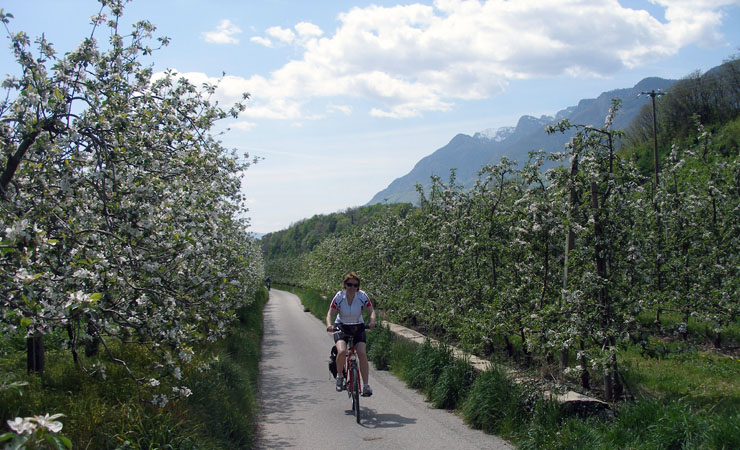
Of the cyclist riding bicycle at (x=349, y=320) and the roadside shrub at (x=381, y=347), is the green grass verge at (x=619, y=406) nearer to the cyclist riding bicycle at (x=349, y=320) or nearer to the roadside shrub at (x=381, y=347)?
the roadside shrub at (x=381, y=347)

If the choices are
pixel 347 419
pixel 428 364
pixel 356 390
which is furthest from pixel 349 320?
pixel 428 364

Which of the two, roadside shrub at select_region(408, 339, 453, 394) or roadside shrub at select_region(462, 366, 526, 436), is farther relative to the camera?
roadside shrub at select_region(408, 339, 453, 394)

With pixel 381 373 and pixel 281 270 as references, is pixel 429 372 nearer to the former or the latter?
pixel 381 373

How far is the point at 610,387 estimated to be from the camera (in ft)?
23.6

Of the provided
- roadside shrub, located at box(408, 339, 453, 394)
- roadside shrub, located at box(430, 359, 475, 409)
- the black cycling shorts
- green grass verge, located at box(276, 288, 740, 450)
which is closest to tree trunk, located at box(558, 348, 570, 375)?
green grass verge, located at box(276, 288, 740, 450)

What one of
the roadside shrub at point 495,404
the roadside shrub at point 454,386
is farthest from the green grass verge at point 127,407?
the roadside shrub at point 495,404

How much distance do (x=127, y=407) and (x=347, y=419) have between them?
12.0ft

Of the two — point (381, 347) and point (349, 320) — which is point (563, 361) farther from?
point (381, 347)

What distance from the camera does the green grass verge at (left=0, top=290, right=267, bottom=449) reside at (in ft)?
15.9

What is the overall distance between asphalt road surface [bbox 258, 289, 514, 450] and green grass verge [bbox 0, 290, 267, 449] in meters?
0.59

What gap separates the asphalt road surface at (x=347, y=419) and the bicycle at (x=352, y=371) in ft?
0.94

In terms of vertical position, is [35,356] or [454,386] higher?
[35,356]

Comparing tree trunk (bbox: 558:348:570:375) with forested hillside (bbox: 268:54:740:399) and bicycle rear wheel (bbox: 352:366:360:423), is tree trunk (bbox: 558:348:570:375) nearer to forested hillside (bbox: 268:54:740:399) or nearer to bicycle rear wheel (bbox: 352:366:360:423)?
forested hillside (bbox: 268:54:740:399)

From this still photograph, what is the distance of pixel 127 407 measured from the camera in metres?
5.34
